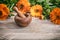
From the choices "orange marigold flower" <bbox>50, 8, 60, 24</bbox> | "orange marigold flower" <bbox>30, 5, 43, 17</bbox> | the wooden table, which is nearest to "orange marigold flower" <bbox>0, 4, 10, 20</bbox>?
the wooden table

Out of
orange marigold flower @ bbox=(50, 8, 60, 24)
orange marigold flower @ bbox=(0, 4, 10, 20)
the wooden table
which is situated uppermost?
orange marigold flower @ bbox=(0, 4, 10, 20)

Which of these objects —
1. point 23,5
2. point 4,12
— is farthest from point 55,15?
point 4,12

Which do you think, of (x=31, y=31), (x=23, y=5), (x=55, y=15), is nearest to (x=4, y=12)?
(x=23, y=5)

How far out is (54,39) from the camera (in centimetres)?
132

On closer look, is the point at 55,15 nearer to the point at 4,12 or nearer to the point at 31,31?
the point at 31,31

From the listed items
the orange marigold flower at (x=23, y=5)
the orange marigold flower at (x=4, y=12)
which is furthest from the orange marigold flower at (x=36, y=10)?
the orange marigold flower at (x=4, y=12)

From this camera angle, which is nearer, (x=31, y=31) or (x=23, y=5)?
(x=31, y=31)

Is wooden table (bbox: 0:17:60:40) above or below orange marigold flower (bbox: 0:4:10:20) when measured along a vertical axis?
below

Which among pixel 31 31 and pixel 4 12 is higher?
pixel 4 12

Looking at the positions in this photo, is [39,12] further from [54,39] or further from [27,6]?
[54,39]

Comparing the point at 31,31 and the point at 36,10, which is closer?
the point at 31,31

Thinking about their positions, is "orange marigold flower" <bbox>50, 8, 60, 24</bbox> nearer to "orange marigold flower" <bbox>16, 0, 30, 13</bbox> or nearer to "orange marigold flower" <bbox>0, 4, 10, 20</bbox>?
"orange marigold flower" <bbox>16, 0, 30, 13</bbox>

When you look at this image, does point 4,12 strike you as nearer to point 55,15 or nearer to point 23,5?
point 23,5

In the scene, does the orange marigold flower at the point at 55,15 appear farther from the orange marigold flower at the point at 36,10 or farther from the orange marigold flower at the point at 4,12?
the orange marigold flower at the point at 4,12
